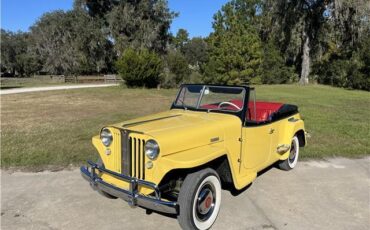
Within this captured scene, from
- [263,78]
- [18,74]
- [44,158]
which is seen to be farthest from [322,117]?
[18,74]

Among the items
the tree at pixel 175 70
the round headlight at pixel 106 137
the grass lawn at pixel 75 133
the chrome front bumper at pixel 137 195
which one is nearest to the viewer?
the chrome front bumper at pixel 137 195

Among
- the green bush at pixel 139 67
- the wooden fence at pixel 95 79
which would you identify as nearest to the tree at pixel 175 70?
the green bush at pixel 139 67

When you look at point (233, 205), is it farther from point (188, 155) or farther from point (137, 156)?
point (137, 156)

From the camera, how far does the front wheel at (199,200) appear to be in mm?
3346

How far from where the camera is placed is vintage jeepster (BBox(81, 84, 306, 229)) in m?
3.38

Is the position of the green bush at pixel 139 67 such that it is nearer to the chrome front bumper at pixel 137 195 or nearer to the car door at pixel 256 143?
the car door at pixel 256 143

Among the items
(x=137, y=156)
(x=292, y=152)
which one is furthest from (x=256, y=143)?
(x=137, y=156)

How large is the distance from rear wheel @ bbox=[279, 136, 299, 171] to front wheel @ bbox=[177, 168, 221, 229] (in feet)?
7.13

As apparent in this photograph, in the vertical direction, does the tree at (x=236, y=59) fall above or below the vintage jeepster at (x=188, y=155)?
above

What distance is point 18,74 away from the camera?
70.3 m

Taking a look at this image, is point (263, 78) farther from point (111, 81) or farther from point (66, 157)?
point (66, 157)

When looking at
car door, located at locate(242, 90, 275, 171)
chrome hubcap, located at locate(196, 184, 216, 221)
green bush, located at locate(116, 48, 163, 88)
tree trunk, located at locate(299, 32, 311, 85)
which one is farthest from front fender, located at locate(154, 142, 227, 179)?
tree trunk, located at locate(299, 32, 311, 85)

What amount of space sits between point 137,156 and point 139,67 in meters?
20.5

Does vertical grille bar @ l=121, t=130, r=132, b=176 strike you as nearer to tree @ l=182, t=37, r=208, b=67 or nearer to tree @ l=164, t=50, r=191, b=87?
tree @ l=164, t=50, r=191, b=87
